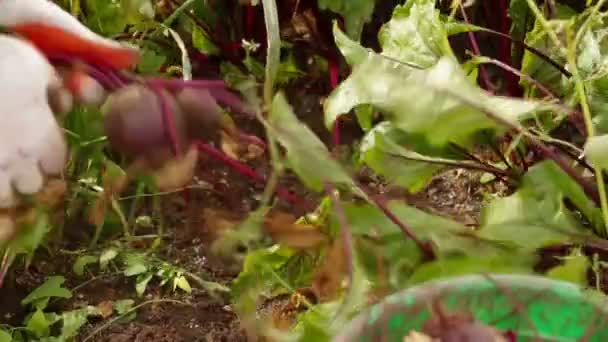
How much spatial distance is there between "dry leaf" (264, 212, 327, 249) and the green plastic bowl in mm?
154

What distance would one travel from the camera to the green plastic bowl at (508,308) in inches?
25.4

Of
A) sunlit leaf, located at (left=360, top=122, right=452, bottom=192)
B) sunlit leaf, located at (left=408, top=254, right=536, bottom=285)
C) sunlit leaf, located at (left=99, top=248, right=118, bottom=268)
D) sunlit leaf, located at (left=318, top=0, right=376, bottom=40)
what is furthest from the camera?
sunlit leaf, located at (left=318, top=0, right=376, bottom=40)

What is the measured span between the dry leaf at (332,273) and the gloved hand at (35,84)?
0.21 meters

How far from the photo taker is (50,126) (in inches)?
24.8

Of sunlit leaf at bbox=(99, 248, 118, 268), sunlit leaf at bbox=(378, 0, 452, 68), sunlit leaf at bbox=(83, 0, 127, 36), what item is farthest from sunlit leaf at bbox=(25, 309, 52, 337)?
sunlit leaf at bbox=(378, 0, 452, 68)

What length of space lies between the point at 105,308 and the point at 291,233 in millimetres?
475

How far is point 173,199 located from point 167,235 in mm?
75

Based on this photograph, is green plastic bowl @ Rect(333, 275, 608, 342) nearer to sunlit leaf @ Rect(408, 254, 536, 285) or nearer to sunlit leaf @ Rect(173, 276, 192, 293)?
sunlit leaf @ Rect(408, 254, 536, 285)

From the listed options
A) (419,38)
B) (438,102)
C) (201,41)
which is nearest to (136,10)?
(201,41)

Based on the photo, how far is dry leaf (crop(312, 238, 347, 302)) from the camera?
78 cm

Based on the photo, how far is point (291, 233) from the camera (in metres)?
0.79

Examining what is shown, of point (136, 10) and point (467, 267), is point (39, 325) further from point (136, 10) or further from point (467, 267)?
Answer: point (467, 267)

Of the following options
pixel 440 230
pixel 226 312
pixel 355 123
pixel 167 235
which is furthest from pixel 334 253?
pixel 355 123

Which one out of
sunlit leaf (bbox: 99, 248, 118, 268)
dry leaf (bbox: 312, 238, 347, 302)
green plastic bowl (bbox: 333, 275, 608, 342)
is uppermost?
green plastic bowl (bbox: 333, 275, 608, 342)
